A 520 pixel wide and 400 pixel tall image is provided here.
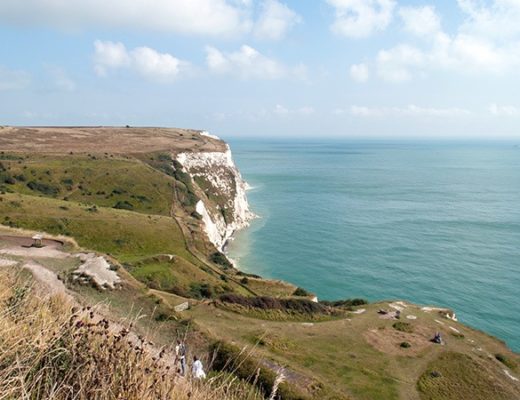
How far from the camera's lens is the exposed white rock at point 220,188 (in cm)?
11368

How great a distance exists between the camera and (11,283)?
11453 millimetres

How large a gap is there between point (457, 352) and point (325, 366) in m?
16.8

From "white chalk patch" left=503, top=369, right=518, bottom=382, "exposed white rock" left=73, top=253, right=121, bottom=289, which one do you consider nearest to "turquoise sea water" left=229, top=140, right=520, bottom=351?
"white chalk patch" left=503, top=369, right=518, bottom=382

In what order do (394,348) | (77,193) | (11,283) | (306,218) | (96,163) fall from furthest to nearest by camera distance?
(306,218) < (96,163) < (77,193) < (394,348) < (11,283)

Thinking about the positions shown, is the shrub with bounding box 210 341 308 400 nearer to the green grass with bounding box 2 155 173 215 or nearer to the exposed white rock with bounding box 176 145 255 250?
the green grass with bounding box 2 155 173 215

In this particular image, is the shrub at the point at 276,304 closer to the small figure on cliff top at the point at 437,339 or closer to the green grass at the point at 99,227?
the small figure on cliff top at the point at 437,339

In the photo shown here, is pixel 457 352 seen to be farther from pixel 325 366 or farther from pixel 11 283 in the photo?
pixel 11 283

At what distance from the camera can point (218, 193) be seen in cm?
13700

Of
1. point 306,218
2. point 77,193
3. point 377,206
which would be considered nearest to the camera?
point 77,193

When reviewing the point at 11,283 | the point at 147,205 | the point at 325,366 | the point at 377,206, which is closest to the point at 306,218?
the point at 377,206

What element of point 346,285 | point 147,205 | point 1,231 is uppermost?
point 1,231

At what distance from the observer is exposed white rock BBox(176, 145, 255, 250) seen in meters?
114

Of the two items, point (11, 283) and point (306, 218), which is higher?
point (11, 283)

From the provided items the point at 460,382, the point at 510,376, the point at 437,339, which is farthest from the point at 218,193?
the point at 460,382
